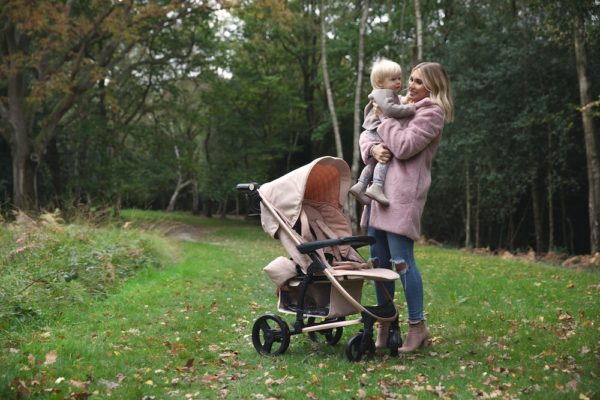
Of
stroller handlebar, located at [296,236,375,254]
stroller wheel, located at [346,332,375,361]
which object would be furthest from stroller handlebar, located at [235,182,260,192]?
stroller wheel, located at [346,332,375,361]

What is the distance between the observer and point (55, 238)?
10422 mm

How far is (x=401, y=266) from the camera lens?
5.03 m

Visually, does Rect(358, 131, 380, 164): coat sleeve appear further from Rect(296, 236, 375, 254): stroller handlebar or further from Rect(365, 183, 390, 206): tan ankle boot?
Rect(296, 236, 375, 254): stroller handlebar

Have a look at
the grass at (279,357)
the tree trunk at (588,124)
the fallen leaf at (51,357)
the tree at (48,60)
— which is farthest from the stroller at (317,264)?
the tree at (48,60)

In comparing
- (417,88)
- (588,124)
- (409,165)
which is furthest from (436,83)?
(588,124)

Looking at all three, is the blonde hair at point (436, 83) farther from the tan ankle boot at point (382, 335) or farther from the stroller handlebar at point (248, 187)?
the tan ankle boot at point (382, 335)

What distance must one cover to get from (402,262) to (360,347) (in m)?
0.76

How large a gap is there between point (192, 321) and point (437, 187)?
56.9 ft

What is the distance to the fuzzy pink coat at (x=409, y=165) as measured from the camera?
4.92 meters

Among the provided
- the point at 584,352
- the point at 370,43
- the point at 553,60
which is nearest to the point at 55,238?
the point at 584,352

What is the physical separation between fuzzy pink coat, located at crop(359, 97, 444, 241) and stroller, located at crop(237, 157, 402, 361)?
28 centimetres

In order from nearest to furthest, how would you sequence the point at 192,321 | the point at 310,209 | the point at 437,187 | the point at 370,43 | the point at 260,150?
1. the point at 310,209
2. the point at 192,321
3. the point at 437,187
4. the point at 370,43
5. the point at 260,150

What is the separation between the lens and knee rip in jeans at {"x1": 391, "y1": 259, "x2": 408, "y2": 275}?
5.00 m

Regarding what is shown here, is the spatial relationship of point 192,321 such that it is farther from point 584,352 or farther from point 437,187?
point 437,187
